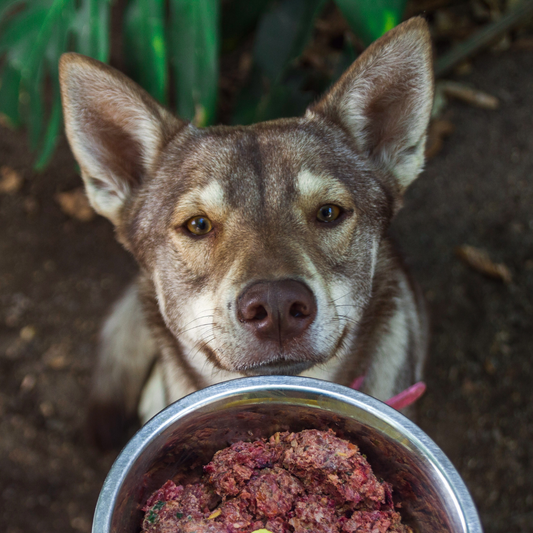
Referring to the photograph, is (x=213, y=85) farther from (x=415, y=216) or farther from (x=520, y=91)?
(x=520, y=91)

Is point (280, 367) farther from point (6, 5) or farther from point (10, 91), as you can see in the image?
point (6, 5)

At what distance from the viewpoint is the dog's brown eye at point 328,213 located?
80.3 inches

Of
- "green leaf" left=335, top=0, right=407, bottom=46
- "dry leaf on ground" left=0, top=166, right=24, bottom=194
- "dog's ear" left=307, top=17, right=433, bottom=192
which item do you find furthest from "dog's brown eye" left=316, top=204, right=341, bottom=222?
"dry leaf on ground" left=0, top=166, right=24, bottom=194

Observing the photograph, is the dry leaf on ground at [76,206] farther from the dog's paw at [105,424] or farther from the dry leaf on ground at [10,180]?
the dog's paw at [105,424]

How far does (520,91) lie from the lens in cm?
425

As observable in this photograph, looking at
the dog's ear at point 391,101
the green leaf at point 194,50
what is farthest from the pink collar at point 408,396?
the green leaf at point 194,50

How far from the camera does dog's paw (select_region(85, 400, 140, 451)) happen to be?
121 inches

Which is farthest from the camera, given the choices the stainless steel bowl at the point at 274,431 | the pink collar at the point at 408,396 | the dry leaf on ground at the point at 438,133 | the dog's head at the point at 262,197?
the dry leaf on ground at the point at 438,133

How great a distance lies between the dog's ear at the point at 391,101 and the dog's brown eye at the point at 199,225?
0.74 meters

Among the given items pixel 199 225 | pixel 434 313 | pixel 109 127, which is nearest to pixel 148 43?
pixel 109 127

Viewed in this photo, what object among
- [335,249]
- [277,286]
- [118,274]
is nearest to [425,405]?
[335,249]

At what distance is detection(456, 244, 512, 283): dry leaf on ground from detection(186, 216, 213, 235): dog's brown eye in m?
2.53

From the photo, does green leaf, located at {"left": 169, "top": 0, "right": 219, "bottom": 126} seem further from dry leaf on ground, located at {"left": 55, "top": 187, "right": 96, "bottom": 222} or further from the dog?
dry leaf on ground, located at {"left": 55, "top": 187, "right": 96, "bottom": 222}

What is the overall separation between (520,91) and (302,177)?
10.6ft
